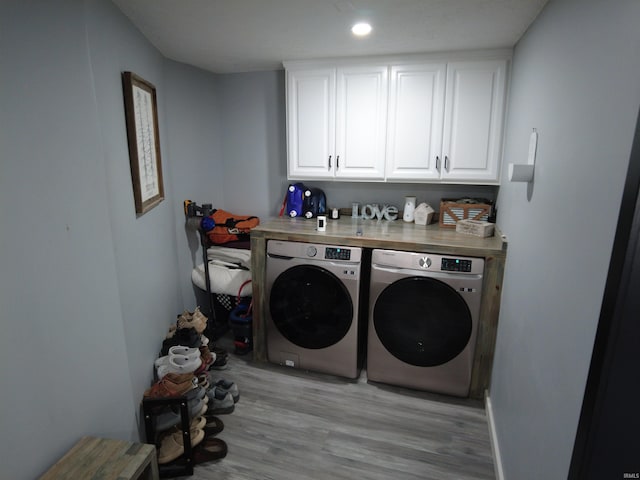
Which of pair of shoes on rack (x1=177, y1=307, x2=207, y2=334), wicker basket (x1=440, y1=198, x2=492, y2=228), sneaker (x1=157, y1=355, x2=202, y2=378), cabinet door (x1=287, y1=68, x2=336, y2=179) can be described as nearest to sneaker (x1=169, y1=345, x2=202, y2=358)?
sneaker (x1=157, y1=355, x2=202, y2=378)

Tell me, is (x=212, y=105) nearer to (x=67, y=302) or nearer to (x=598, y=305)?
(x=67, y=302)

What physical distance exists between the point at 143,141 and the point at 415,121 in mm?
1790

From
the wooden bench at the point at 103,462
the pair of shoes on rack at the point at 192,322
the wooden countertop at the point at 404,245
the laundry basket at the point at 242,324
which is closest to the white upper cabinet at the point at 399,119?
the wooden countertop at the point at 404,245

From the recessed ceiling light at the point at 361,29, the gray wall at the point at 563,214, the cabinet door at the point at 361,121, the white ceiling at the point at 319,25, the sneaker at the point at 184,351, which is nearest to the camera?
the gray wall at the point at 563,214

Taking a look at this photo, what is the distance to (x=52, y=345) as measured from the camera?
134 centimetres

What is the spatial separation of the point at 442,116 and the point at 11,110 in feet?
7.76

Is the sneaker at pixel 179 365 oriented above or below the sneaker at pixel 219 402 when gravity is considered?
above

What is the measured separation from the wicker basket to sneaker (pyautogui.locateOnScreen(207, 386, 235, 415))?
192 centimetres

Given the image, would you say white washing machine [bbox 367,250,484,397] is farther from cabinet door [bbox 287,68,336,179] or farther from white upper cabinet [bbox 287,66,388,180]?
cabinet door [bbox 287,68,336,179]

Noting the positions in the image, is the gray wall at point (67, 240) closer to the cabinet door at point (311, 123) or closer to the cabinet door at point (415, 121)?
the cabinet door at point (311, 123)

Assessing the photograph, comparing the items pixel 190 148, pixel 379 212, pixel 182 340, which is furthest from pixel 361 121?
pixel 182 340

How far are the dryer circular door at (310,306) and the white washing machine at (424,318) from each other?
0.70ft

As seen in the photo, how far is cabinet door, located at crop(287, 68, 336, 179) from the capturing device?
110 inches

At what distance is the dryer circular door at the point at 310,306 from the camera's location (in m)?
2.56
